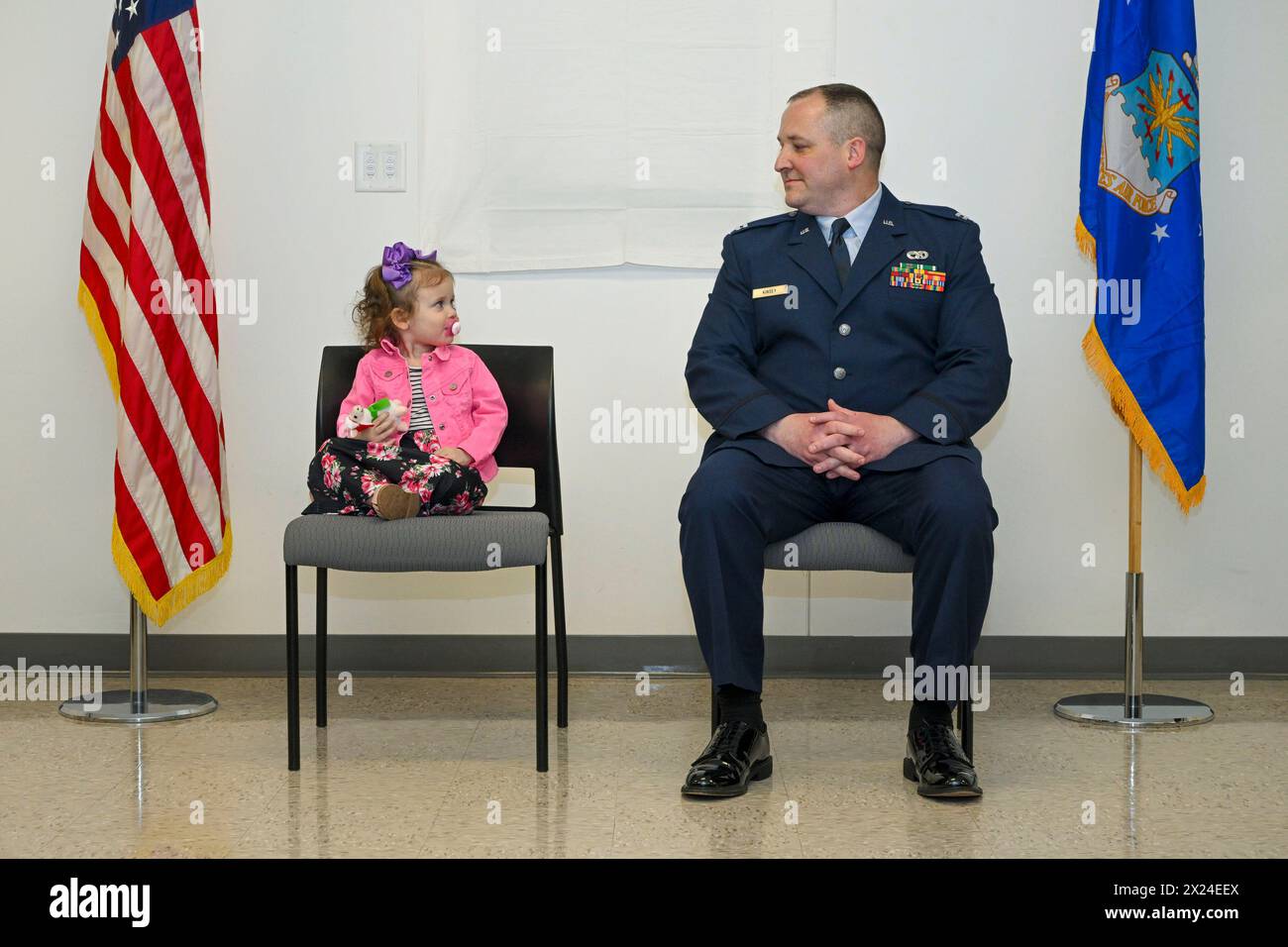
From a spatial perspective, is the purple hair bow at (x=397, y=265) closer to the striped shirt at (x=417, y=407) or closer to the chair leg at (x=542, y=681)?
the striped shirt at (x=417, y=407)

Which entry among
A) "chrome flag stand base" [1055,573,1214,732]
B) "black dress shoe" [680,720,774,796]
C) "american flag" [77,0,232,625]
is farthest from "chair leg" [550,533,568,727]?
"chrome flag stand base" [1055,573,1214,732]

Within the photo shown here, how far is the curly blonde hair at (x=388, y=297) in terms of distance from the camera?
311 centimetres

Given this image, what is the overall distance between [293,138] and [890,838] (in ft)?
7.73

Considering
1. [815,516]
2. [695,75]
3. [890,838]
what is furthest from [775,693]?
[695,75]

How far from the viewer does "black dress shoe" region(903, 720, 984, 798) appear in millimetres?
2512

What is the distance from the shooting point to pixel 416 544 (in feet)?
8.89

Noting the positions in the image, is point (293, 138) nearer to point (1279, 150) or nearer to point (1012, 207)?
point (1012, 207)

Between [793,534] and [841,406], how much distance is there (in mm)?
304

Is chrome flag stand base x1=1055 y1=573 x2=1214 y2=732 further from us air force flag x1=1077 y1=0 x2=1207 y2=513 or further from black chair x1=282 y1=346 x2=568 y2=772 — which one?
black chair x1=282 y1=346 x2=568 y2=772

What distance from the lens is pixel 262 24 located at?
3.58 meters

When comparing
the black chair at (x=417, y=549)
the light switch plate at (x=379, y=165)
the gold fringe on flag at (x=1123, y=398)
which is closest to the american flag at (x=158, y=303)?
the light switch plate at (x=379, y=165)

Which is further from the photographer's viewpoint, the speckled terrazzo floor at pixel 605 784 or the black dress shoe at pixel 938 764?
the black dress shoe at pixel 938 764

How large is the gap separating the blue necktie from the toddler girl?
0.79m

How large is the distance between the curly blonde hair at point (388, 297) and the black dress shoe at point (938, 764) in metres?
1.42
